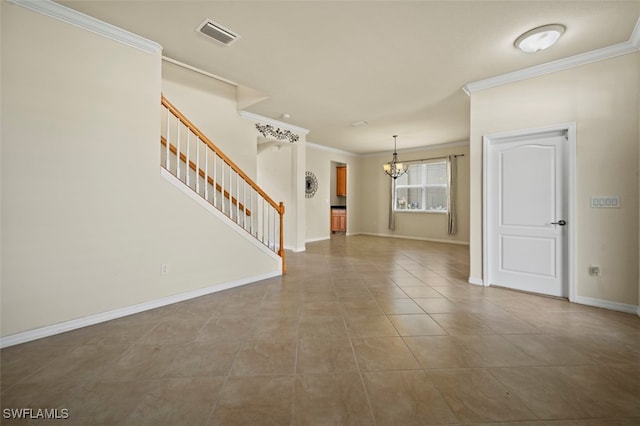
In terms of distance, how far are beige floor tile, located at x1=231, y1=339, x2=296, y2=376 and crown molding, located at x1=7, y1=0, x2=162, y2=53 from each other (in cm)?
312


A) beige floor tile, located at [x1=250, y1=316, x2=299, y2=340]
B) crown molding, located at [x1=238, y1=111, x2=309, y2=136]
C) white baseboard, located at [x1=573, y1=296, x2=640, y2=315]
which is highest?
crown molding, located at [x1=238, y1=111, x2=309, y2=136]

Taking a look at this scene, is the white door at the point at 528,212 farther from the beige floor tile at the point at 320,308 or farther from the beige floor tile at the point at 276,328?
the beige floor tile at the point at 276,328

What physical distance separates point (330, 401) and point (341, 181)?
8.53 m

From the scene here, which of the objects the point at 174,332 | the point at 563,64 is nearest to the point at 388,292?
the point at 174,332

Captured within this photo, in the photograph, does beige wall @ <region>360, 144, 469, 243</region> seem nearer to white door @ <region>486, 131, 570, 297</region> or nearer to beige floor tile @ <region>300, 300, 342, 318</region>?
white door @ <region>486, 131, 570, 297</region>

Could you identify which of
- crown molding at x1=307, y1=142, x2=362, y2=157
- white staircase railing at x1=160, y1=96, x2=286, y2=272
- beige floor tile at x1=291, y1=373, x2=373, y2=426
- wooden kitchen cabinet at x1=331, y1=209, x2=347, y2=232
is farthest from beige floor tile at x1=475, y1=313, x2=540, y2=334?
wooden kitchen cabinet at x1=331, y1=209, x2=347, y2=232

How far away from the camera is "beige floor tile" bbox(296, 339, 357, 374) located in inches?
71.2

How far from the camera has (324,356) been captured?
1.96 metres

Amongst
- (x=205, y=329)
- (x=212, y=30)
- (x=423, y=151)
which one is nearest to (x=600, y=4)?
(x=212, y=30)

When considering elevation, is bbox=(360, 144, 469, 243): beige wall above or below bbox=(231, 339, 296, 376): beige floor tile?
above

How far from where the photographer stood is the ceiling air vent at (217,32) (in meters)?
2.53

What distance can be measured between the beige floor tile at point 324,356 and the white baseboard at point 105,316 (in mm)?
1721

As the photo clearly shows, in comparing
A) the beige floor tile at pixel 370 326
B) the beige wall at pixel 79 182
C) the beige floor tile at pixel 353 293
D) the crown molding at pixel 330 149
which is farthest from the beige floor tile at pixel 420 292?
the crown molding at pixel 330 149

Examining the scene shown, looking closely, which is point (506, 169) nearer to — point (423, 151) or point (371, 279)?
point (371, 279)
